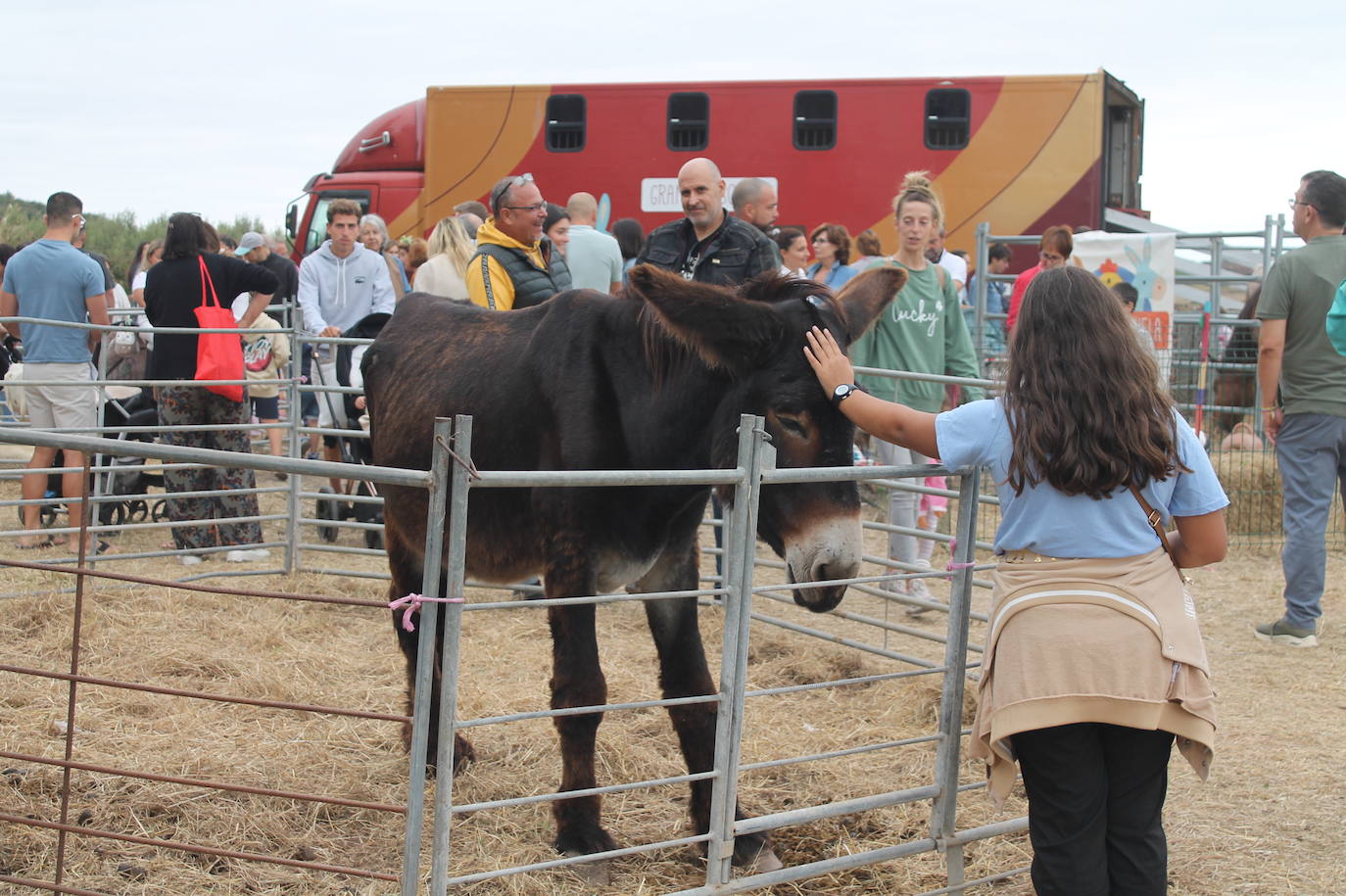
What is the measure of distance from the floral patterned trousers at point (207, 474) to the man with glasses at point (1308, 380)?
20.4ft

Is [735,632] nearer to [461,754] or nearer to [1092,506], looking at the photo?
[1092,506]

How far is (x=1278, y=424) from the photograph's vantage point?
6.77 m

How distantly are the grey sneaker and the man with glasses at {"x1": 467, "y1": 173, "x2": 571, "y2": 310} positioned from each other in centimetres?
442

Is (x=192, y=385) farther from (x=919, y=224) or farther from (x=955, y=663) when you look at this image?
(x=955, y=663)

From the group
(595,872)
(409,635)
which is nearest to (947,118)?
(409,635)

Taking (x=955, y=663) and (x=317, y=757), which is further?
(x=317, y=757)

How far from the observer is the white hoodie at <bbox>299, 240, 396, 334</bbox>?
834cm

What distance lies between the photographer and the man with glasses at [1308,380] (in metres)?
6.41

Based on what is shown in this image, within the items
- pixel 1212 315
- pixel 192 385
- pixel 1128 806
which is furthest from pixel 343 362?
pixel 1212 315

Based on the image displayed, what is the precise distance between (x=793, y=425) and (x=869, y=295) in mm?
833

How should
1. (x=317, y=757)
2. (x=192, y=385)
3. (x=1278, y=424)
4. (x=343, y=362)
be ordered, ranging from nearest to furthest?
(x=317, y=757)
(x=1278, y=424)
(x=192, y=385)
(x=343, y=362)

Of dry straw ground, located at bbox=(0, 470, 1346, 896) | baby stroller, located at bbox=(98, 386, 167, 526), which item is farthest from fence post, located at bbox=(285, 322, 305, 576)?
baby stroller, located at bbox=(98, 386, 167, 526)

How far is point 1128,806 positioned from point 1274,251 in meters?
9.49

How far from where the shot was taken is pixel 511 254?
19.1 ft
